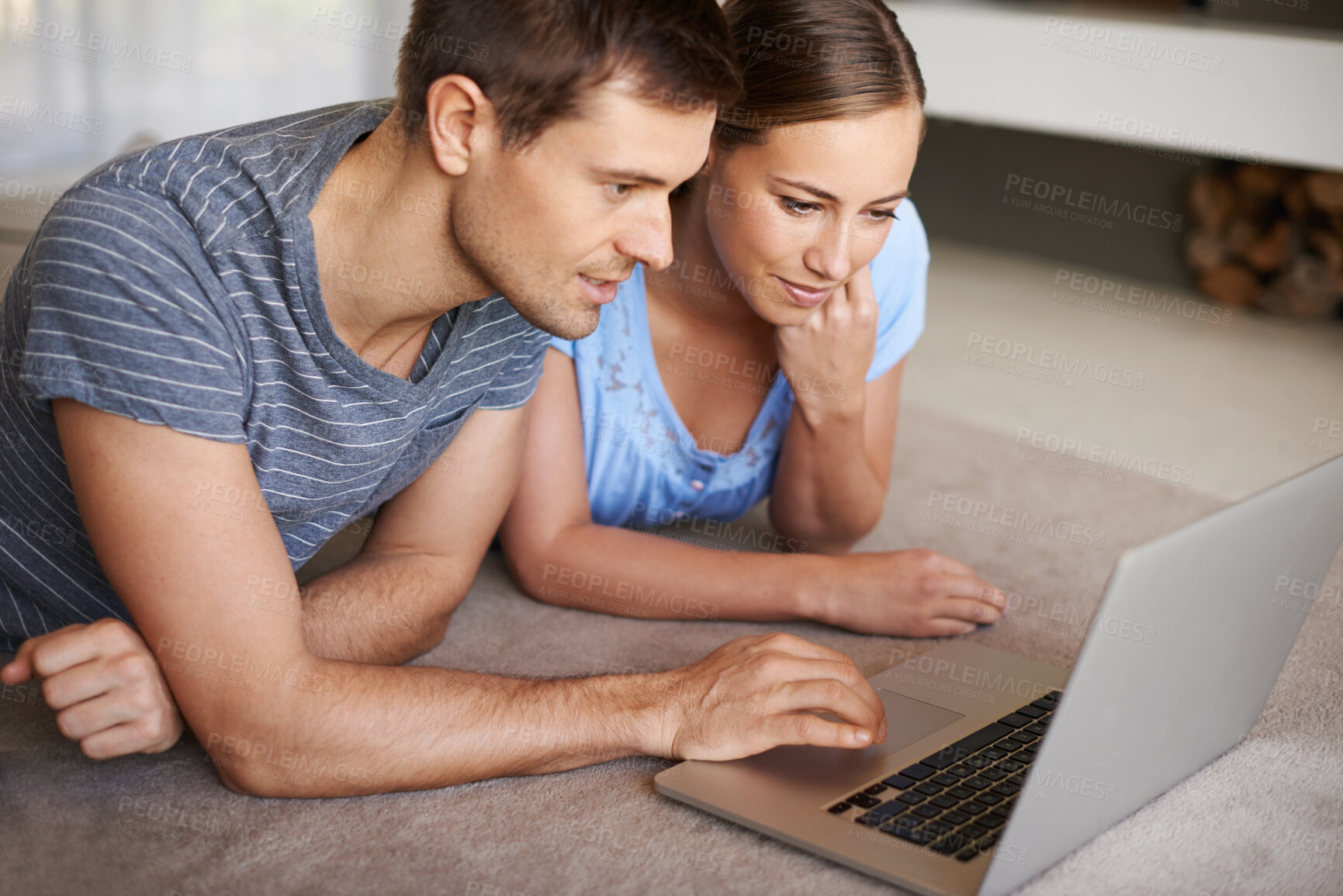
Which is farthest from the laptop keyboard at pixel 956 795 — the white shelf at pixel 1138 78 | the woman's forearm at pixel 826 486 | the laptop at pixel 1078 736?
the white shelf at pixel 1138 78

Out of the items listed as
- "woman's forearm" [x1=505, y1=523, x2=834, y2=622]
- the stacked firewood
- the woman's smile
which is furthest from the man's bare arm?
the stacked firewood

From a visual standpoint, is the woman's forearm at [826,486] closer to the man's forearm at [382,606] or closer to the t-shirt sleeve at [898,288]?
the t-shirt sleeve at [898,288]

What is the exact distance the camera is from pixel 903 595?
140cm

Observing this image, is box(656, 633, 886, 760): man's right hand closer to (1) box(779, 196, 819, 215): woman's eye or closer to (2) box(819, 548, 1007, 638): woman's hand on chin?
(2) box(819, 548, 1007, 638): woman's hand on chin

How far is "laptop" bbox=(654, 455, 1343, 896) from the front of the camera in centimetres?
79

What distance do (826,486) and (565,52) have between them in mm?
740

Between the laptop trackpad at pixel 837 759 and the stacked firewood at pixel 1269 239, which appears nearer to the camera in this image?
the laptop trackpad at pixel 837 759

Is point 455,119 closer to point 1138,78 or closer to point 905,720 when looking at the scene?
point 905,720

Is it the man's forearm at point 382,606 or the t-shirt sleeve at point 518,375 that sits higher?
the t-shirt sleeve at point 518,375

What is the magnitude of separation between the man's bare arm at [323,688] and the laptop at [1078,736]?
0.05m

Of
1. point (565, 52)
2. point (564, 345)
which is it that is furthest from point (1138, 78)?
point (565, 52)

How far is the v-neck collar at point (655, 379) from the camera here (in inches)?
57.9

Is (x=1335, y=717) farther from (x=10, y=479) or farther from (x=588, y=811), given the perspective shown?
(x=10, y=479)

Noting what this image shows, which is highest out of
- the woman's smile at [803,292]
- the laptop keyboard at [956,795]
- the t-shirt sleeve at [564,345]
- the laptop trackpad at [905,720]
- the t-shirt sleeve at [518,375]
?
the woman's smile at [803,292]
